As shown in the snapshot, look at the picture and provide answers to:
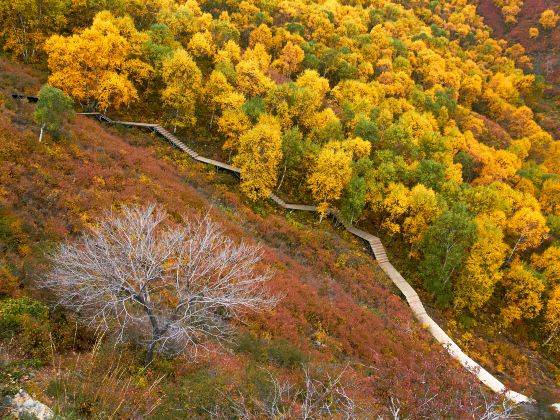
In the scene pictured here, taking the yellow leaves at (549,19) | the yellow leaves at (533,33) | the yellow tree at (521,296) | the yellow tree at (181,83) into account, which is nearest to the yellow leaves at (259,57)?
the yellow tree at (181,83)

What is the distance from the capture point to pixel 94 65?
37.4 meters

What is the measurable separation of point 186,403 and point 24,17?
149ft

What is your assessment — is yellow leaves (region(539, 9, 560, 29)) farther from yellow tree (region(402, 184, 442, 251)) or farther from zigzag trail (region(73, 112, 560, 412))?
zigzag trail (region(73, 112, 560, 412))

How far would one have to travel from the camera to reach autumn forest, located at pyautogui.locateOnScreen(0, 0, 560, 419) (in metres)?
14.2

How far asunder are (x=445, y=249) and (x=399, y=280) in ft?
17.1

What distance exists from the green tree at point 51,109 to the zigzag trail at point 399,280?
12098 millimetres

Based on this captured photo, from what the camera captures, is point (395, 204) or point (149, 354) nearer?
point (149, 354)

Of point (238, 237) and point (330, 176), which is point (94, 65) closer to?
point (238, 237)

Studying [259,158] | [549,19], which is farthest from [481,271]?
[549,19]

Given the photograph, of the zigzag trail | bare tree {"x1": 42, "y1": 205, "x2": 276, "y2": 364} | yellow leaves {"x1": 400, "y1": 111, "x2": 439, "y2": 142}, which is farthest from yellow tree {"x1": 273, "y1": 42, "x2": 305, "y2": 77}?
bare tree {"x1": 42, "y1": 205, "x2": 276, "y2": 364}

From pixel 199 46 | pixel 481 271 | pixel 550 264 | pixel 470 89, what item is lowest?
pixel 481 271

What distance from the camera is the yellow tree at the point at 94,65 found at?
36031 millimetres

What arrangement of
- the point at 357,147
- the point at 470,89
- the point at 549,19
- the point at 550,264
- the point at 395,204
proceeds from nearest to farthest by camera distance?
the point at 550,264
the point at 395,204
the point at 357,147
the point at 470,89
the point at 549,19

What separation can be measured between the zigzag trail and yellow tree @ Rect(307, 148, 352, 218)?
2.61 m
